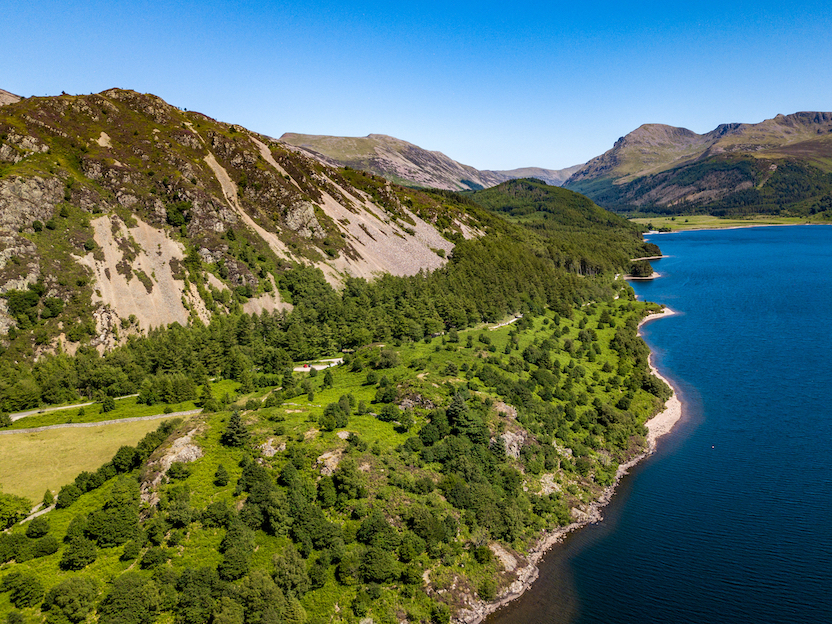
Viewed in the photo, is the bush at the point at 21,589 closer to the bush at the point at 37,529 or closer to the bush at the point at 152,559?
the bush at the point at 37,529

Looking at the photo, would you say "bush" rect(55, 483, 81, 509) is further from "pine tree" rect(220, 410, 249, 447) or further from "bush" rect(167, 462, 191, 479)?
"pine tree" rect(220, 410, 249, 447)

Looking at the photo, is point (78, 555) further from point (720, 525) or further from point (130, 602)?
point (720, 525)

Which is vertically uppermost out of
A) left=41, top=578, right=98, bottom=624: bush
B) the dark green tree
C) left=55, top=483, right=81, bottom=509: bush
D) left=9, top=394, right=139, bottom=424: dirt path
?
left=9, top=394, right=139, bottom=424: dirt path

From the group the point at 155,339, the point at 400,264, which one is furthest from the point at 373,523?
the point at 400,264

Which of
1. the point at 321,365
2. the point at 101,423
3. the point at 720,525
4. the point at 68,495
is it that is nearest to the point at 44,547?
the point at 68,495

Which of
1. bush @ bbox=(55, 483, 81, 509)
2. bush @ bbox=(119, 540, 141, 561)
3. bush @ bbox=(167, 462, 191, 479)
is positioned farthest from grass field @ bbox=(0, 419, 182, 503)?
bush @ bbox=(119, 540, 141, 561)
